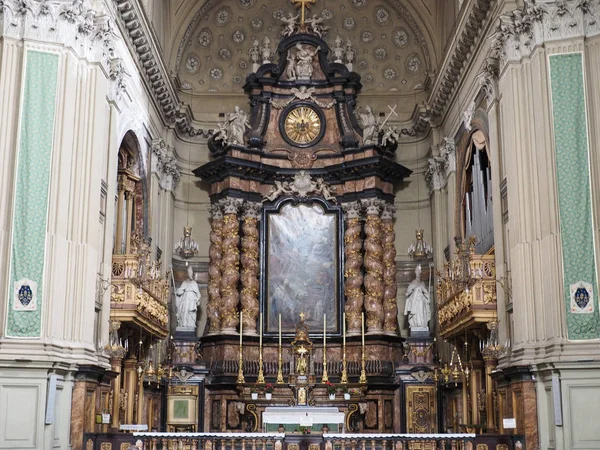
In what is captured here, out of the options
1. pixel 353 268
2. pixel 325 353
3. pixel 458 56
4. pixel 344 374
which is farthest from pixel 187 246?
pixel 458 56

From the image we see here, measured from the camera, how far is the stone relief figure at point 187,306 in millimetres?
24547

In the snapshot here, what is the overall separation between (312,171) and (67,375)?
12850 millimetres

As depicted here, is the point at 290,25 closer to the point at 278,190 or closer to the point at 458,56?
the point at 278,190

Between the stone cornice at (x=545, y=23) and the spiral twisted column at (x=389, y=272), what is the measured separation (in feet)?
30.9

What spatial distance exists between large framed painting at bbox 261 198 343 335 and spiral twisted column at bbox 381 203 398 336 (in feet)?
4.39

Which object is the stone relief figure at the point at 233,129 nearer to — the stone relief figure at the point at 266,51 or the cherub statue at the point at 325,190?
the stone relief figure at the point at 266,51

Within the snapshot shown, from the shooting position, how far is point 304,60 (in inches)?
1056

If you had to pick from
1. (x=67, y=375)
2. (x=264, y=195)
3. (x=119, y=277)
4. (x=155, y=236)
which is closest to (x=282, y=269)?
(x=264, y=195)

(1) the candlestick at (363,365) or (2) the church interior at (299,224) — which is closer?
(2) the church interior at (299,224)

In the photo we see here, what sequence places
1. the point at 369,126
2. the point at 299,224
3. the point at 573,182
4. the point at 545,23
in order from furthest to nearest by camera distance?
the point at 369,126, the point at 299,224, the point at 545,23, the point at 573,182

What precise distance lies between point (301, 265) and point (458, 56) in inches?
309

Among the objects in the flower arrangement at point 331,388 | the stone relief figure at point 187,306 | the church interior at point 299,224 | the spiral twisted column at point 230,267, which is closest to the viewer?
the church interior at point 299,224

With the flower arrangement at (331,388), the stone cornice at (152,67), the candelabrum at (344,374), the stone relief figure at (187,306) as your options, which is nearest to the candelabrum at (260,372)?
the flower arrangement at (331,388)

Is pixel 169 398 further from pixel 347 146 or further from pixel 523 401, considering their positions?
pixel 523 401
